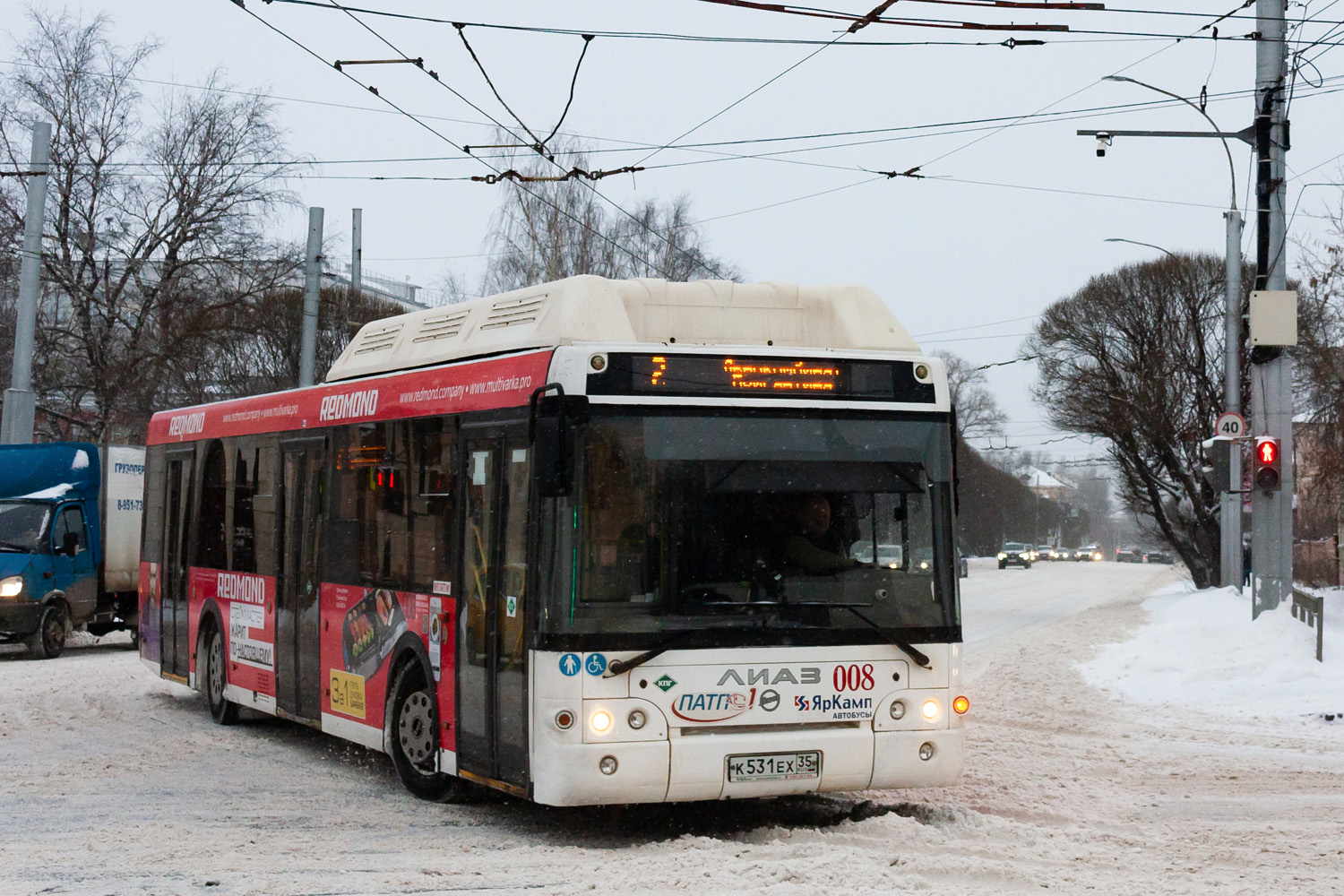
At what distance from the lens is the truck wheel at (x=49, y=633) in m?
20.3

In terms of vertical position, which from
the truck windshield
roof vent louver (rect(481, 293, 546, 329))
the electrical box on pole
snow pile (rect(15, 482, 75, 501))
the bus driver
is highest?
the electrical box on pole

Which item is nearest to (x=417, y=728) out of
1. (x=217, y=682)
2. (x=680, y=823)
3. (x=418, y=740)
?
(x=418, y=740)

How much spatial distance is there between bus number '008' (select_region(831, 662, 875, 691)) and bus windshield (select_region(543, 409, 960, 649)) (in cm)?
16

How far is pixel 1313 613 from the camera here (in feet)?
57.0

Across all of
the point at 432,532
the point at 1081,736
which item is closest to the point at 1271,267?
the point at 1081,736

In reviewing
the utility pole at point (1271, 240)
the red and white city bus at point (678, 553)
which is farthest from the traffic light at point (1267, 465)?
the red and white city bus at point (678, 553)

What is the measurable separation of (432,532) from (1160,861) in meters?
4.47

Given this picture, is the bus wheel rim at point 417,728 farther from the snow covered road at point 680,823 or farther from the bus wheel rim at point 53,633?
the bus wheel rim at point 53,633

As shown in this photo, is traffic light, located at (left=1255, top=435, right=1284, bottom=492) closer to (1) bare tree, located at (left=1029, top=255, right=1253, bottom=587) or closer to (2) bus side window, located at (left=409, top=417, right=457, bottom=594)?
(2) bus side window, located at (left=409, top=417, right=457, bottom=594)

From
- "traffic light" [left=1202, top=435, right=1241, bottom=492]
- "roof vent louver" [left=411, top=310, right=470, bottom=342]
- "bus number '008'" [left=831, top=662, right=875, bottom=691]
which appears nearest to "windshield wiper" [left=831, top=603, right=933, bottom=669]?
"bus number '008'" [left=831, top=662, right=875, bottom=691]

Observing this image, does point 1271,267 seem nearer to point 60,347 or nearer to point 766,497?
point 766,497

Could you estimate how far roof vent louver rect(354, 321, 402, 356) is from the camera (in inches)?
452

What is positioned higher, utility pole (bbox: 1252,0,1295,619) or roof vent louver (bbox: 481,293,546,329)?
utility pole (bbox: 1252,0,1295,619)

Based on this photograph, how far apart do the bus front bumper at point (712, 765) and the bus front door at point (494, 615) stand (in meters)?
0.40
